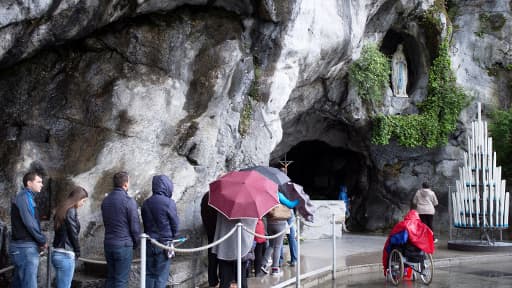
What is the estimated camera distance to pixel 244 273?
7863 millimetres

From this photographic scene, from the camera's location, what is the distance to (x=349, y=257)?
12922mm

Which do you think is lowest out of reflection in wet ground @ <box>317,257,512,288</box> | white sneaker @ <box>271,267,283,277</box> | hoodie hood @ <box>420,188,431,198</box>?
reflection in wet ground @ <box>317,257,512,288</box>

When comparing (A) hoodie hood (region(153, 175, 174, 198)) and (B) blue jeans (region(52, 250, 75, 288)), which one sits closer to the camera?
(B) blue jeans (region(52, 250, 75, 288))

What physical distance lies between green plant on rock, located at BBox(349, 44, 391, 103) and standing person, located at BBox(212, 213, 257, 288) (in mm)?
10953

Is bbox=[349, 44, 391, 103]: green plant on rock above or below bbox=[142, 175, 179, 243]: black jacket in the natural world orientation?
above

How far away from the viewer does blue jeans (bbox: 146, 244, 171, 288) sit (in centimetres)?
680

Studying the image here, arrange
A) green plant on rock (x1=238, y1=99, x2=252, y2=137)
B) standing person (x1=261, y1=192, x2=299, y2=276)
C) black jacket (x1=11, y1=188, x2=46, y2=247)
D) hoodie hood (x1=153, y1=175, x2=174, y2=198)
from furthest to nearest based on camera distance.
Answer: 1. green plant on rock (x1=238, y1=99, x2=252, y2=137)
2. standing person (x1=261, y1=192, x2=299, y2=276)
3. hoodie hood (x1=153, y1=175, x2=174, y2=198)
4. black jacket (x1=11, y1=188, x2=46, y2=247)

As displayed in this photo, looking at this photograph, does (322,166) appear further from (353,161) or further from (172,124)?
(172,124)

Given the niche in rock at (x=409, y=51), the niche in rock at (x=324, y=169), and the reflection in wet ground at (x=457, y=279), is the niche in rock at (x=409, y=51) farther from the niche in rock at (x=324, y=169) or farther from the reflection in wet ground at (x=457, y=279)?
the reflection in wet ground at (x=457, y=279)

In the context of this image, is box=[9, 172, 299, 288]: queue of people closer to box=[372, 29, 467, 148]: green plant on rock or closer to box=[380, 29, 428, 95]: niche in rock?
box=[372, 29, 467, 148]: green plant on rock

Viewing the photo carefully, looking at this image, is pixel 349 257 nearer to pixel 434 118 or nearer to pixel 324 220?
pixel 324 220

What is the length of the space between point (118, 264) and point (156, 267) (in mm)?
498

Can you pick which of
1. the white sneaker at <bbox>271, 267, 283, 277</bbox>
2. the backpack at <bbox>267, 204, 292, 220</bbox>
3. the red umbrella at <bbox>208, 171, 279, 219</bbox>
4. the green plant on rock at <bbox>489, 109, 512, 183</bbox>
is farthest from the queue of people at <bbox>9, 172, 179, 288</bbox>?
the green plant on rock at <bbox>489, 109, 512, 183</bbox>

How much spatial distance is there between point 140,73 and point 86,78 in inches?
36.2
